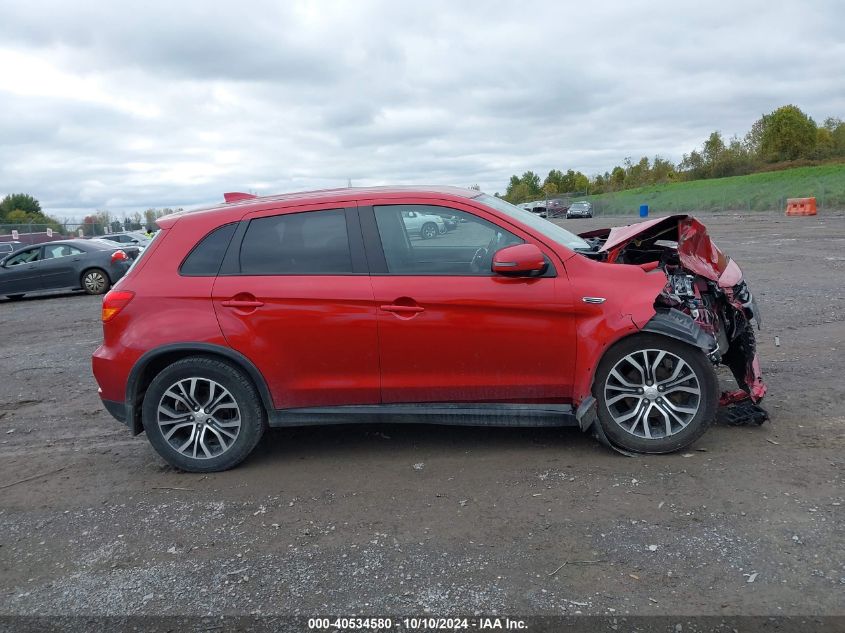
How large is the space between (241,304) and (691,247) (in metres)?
3.10

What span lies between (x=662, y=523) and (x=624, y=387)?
98cm

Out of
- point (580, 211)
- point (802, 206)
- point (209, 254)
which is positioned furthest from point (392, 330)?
point (580, 211)

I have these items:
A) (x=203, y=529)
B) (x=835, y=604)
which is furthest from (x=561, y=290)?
(x=203, y=529)

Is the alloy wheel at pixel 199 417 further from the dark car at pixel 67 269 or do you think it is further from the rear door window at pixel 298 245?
the dark car at pixel 67 269

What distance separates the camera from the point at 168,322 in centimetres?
442

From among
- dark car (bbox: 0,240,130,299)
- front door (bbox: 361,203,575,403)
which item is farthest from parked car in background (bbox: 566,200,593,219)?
front door (bbox: 361,203,575,403)

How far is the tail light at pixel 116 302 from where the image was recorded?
4492 mm

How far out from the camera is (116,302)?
14.8 ft

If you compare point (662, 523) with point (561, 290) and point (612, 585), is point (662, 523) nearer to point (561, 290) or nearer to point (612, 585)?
point (612, 585)

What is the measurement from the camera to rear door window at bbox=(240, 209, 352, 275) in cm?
443

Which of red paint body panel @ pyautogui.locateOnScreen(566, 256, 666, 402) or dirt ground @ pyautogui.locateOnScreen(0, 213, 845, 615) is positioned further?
red paint body panel @ pyautogui.locateOnScreen(566, 256, 666, 402)

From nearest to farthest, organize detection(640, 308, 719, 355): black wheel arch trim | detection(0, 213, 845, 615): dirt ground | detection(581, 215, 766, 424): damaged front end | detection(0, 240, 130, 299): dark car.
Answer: detection(0, 213, 845, 615): dirt ground, detection(640, 308, 719, 355): black wheel arch trim, detection(581, 215, 766, 424): damaged front end, detection(0, 240, 130, 299): dark car

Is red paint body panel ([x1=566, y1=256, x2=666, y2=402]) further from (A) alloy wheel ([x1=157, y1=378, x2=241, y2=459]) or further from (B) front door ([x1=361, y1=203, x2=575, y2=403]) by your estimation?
(A) alloy wheel ([x1=157, y1=378, x2=241, y2=459])

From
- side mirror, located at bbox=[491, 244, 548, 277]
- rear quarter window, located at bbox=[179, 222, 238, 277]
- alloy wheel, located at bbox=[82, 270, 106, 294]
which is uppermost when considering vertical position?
rear quarter window, located at bbox=[179, 222, 238, 277]
